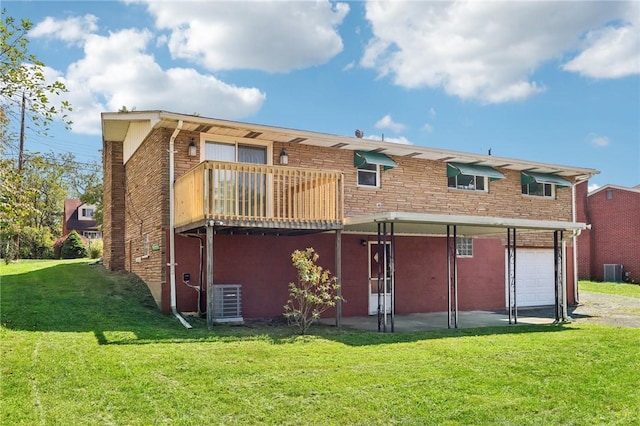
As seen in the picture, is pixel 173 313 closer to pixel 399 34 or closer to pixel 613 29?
pixel 399 34

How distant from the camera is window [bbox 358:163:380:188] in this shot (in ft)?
52.3

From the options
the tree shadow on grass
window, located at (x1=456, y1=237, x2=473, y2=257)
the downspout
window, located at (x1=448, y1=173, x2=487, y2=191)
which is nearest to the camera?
the tree shadow on grass

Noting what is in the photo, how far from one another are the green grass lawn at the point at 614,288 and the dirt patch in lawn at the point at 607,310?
5.22 feet

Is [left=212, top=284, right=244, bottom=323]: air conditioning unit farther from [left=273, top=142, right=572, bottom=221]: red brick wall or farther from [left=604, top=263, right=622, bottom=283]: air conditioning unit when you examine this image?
[left=604, top=263, right=622, bottom=283]: air conditioning unit

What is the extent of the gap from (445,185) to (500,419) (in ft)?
36.8

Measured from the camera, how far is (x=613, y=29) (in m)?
15.4

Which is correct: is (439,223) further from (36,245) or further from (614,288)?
(36,245)

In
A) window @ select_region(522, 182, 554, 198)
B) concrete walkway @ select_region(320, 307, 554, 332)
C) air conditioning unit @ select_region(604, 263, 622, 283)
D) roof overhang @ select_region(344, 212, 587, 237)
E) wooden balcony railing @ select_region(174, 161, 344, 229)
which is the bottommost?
concrete walkway @ select_region(320, 307, 554, 332)

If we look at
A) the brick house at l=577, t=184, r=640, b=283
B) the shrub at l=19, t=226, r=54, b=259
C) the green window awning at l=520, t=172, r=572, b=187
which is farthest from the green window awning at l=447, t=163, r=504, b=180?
the shrub at l=19, t=226, r=54, b=259

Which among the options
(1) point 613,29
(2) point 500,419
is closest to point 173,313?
(2) point 500,419

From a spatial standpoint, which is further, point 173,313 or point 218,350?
point 173,313

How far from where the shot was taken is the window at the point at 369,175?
52.3 ft

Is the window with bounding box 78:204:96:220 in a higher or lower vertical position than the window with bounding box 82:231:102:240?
higher

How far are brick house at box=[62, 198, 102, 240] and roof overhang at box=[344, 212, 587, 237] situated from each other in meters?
38.3
